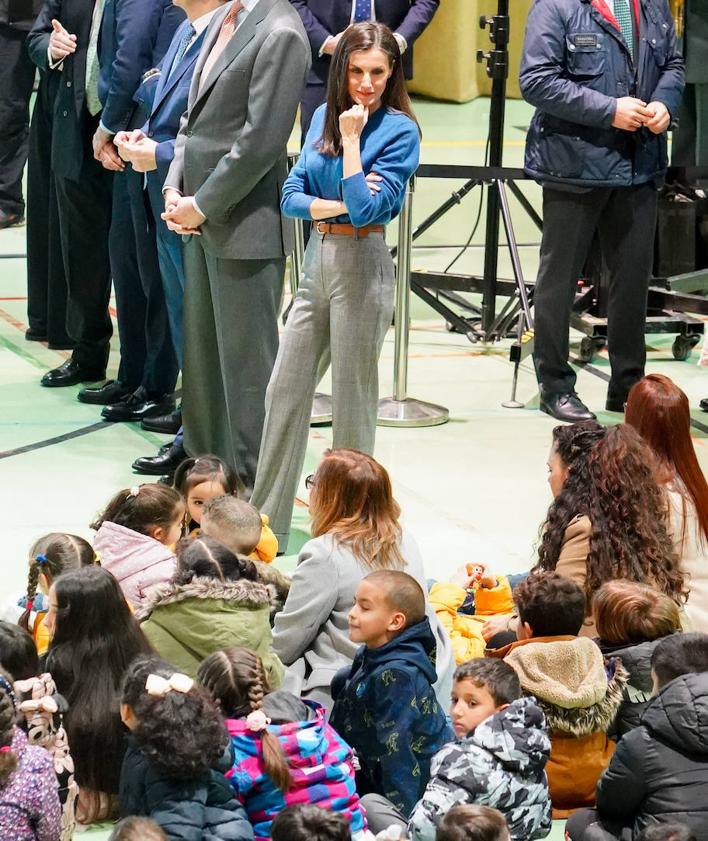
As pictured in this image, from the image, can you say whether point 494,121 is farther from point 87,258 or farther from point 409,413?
point 87,258

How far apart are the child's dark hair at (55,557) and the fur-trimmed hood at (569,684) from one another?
121 cm

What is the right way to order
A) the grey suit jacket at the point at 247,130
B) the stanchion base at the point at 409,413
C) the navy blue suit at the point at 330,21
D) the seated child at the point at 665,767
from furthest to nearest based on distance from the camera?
the navy blue suit at the point at 330,21 → the stanchion base at the point at 409,413 → the grey suit jacket at the point at 247,130 → the seated child at the point at 665,767

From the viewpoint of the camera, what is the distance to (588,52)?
6613 millimetres

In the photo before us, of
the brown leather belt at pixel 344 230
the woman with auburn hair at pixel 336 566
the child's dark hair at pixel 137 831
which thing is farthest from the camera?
the brown leather belt at pixel 344 230

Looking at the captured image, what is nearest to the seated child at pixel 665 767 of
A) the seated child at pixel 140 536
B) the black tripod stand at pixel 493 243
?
the seated child at pixel 140 536

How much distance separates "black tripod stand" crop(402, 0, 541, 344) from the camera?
25.0ft

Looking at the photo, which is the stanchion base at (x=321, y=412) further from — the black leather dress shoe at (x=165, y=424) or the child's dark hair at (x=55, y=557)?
the child's dark hair at (x=55, y=557)

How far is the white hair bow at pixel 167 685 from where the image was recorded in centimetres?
311

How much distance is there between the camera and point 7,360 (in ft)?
25.4

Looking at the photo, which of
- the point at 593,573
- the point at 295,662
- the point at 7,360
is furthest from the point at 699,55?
the point at 295,662

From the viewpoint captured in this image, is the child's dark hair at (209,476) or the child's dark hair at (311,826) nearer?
the child's dark hair at (311,826)

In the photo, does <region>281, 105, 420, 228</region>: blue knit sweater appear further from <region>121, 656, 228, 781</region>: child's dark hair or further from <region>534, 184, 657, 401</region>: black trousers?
<region>121, 656, 228, 781</region>: child's dark hair

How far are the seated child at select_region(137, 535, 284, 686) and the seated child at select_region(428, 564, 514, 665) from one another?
74cm

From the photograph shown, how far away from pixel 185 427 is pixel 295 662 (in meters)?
1.96
